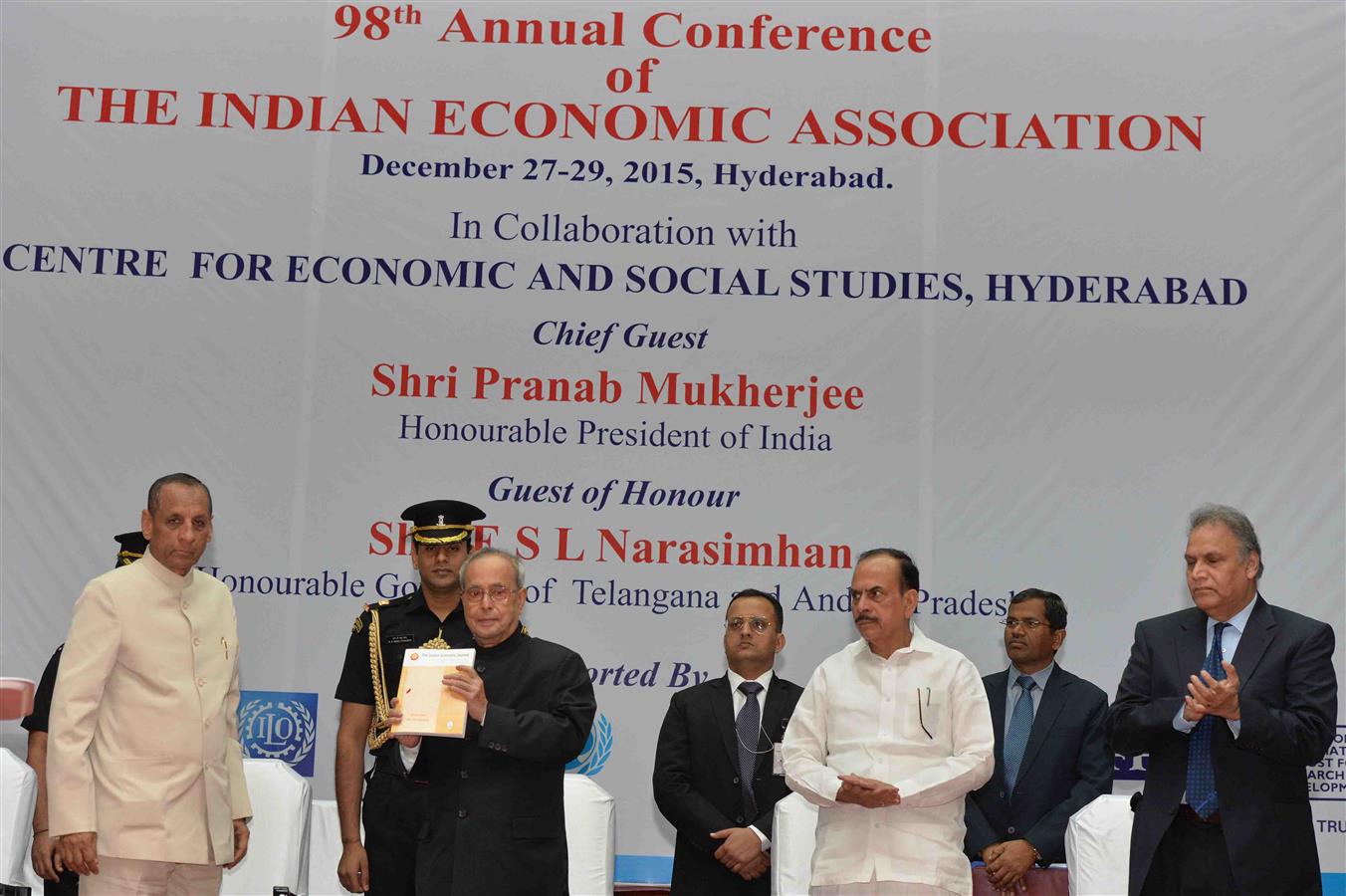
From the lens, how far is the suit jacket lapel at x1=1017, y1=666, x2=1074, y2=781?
4590 mm

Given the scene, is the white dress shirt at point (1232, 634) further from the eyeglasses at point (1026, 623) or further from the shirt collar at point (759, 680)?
the shirt collar at point (759, 680)

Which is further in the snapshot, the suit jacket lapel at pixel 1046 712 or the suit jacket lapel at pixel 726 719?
the suit jacket lapel at pixel 1046 712

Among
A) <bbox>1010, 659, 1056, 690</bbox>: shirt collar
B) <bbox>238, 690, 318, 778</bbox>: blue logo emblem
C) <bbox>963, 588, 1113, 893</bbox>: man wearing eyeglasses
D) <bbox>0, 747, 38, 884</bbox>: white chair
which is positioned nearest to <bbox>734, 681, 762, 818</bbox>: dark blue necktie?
<bbox>963, 588, 1113, 893</bbox>: man wearing eyeglasses

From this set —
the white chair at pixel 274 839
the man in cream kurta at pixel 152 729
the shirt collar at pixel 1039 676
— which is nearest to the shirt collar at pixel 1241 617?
the shirt collar at pixel 1039 676

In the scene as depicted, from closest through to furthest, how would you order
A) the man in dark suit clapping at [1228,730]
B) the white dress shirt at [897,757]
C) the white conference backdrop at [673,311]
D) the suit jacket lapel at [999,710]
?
the man in dark suit clapping at [1228,730], the white dress shirt at [897,757], the suit jacket lapel at [999,710], the white conference backdrop at [673,311]

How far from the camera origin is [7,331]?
5.61 m

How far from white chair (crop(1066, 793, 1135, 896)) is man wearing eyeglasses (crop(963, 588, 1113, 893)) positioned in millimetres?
68

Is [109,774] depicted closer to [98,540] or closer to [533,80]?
[98,540]

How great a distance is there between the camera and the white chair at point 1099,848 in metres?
4.29

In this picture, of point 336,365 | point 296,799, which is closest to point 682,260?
point 336,365

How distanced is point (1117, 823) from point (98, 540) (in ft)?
12.2

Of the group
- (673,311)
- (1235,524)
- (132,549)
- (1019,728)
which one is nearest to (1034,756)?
(1019,728)

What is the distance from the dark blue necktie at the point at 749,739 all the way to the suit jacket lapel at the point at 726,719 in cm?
2

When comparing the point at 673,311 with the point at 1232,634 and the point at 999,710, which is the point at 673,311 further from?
the point at 1232,634
